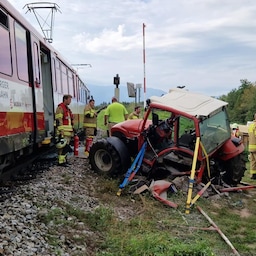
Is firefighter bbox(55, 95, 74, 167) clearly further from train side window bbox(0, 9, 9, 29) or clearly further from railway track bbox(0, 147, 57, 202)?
train side window bbox(0, 9, 9, 29)

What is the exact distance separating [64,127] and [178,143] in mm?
3130

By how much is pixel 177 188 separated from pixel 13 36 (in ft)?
13.1

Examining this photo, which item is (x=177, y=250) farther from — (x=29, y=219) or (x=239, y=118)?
(x=239, y=118)

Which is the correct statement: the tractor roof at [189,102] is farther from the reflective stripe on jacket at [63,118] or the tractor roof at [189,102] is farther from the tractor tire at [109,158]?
the reflective stripe on jacket at [63,118]

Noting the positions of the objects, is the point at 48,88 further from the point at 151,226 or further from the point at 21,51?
the point at 151,226

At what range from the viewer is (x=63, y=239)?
16.2 ft

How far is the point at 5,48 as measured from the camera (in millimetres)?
6676

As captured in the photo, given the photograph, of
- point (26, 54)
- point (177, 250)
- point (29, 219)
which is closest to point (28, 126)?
point (26, 54)

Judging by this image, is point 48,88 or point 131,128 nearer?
point 131,128

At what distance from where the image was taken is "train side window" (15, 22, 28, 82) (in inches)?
295

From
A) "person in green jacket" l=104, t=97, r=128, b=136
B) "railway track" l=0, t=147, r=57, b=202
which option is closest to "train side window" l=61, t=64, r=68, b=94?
"person in green jacket" l=104, t=97, r=128, b=136

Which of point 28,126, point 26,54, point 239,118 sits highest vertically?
point 26,54

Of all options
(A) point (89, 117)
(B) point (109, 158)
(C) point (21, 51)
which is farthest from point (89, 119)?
(C) point (21, 51)

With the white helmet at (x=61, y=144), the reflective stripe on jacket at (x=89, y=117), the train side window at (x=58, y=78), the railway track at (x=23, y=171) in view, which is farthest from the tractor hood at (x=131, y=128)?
the reflective stripe on jacket at (x=89, y=117)
